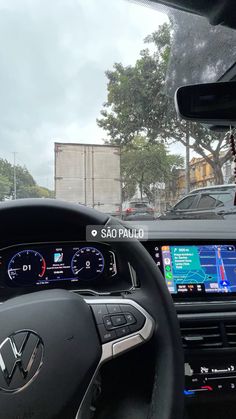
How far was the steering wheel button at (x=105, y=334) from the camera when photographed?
1153mm

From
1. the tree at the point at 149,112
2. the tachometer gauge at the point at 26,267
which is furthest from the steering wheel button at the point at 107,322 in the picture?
the tree at the point at 149,112

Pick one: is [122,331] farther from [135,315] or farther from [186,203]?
[186,203]

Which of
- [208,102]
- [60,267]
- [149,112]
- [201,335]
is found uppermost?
[149,112]

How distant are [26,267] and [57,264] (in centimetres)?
12

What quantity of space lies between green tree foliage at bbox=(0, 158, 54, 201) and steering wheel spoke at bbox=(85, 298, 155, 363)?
1.01 meters

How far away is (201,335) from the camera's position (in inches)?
80.4

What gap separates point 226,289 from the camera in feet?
7.11

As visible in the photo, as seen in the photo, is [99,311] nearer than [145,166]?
Yes

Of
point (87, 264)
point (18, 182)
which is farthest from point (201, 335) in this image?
point (18, 182)

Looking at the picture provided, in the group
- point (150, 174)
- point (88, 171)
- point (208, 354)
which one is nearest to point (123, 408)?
point (208, 354)

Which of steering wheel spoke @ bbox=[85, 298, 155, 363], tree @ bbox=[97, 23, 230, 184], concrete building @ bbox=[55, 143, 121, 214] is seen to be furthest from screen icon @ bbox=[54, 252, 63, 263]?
tree @ bbox=[97, 23, 230, 184]

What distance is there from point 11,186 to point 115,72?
3.43 ft

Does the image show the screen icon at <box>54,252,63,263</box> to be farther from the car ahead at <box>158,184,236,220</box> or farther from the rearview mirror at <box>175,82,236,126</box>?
the car ahead at <box>158,184,236,220</box>

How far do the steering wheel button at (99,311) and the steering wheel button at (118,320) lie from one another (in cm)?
3
